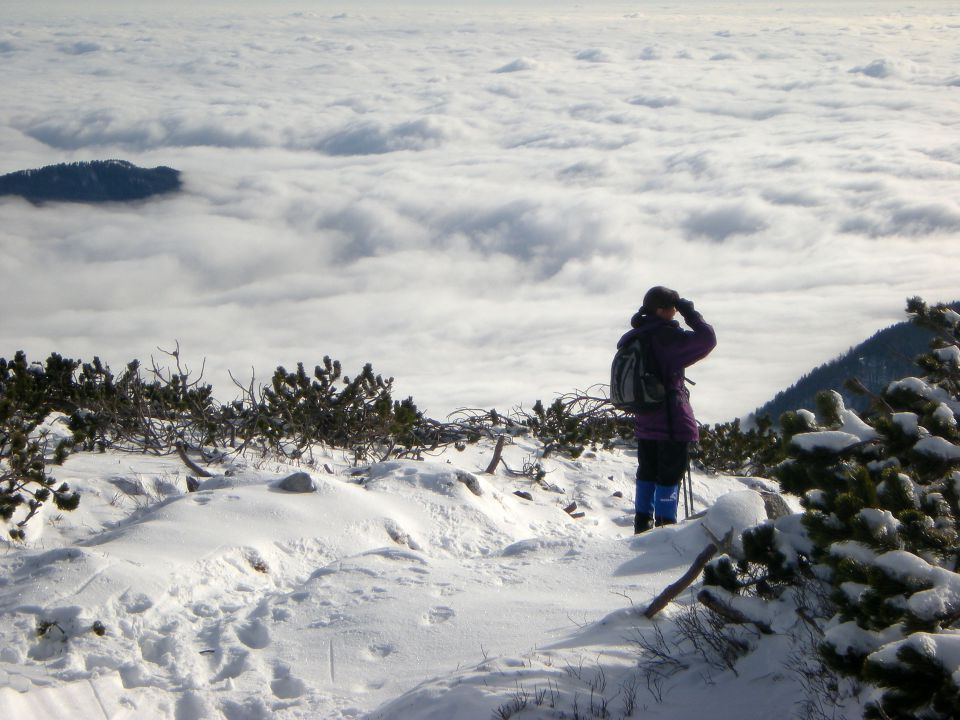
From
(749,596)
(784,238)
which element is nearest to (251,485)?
(749,596)

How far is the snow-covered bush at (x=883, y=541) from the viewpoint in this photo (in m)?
1.97

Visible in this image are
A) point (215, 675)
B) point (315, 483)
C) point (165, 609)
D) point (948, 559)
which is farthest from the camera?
point (315, 483)

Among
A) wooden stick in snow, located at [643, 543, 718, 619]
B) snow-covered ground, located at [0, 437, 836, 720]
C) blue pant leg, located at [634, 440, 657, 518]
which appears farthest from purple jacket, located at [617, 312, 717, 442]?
wooden stick in snow, located at [643, 543, 718, 619]

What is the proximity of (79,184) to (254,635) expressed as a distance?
196 m

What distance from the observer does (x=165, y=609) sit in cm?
416

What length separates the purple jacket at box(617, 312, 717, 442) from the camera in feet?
18.5

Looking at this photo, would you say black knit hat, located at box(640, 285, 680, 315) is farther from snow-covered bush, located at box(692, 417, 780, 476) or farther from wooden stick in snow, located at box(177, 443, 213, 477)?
snow-covered bush, located at box(692, 417, 780, 476)

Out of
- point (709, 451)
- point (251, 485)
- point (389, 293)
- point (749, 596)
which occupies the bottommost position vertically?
point (389, 293)

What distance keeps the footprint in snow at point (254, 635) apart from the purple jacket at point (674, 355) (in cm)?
278

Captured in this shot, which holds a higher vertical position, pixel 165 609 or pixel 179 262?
pixel 165 609

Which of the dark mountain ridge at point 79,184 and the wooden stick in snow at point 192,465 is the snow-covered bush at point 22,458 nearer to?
the wooden stick in snow at point 192,465

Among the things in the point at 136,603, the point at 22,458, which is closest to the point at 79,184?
the point at 22,458

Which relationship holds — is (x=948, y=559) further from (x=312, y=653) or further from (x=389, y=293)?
(x=389, y=293)

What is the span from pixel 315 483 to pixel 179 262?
575 ft
